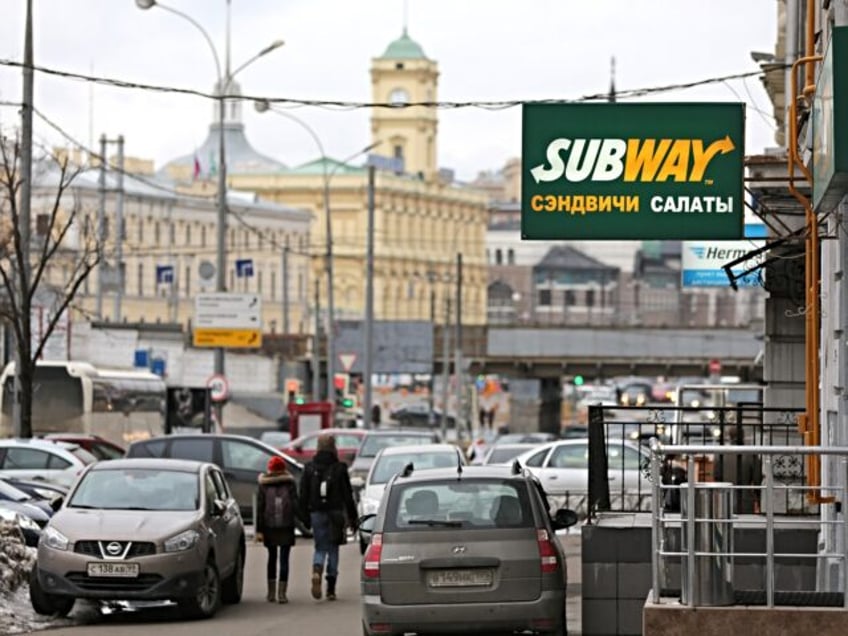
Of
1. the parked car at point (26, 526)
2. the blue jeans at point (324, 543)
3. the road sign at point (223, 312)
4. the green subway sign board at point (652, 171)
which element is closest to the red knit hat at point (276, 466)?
the blue jeans at point (324, 543)

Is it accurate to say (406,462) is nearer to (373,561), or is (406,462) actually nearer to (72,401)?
(373,561)

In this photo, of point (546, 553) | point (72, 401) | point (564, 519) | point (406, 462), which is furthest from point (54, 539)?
point (72, 401)

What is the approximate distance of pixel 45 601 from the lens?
21500 mm

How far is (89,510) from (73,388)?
31.8 metres

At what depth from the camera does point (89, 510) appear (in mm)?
22344

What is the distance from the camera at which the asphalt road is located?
20766 millimetres

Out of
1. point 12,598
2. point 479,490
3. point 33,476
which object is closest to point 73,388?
point 33,476

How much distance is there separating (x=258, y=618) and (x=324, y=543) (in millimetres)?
1801

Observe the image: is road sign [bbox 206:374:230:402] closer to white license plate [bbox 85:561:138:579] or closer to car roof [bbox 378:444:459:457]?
car roof [bbox 378:444:459:457]

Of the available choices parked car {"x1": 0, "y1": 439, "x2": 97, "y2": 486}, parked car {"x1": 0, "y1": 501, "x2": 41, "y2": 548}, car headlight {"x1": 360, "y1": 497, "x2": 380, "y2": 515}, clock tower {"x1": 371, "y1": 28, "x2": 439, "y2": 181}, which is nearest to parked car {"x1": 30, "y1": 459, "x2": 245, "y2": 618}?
parked car {"x1": 0, "y1": 501, "x2": 41, "y2": 548}

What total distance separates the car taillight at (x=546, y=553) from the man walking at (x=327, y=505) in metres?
5.72

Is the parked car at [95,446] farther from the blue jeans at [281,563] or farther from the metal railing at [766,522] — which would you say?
the metal railing at [766,522]

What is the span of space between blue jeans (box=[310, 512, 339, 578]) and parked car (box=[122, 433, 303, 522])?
11.5m

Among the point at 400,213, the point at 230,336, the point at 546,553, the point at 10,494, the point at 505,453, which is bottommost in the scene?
the point at 10,494
